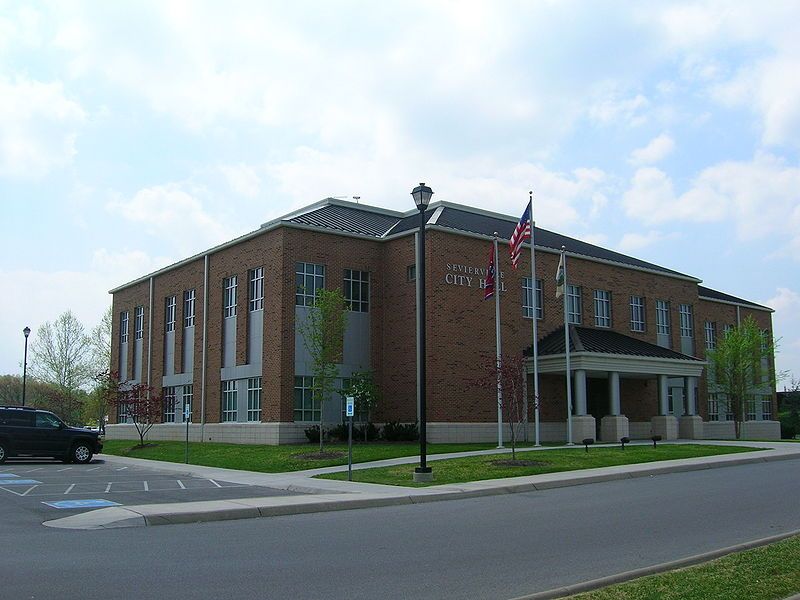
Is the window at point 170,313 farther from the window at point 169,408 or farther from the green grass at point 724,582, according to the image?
the green grass at point 724,582

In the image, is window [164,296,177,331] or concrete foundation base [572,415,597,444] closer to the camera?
concrete foundation base [572,415,597,444]

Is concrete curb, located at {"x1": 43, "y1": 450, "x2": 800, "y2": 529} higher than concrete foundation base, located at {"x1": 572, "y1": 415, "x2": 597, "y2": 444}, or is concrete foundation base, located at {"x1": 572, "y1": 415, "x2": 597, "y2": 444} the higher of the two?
concrete foundation base, located at {"x1": 572, "y1": 415, "x2": 597, "y2": 444}

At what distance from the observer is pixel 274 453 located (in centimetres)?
3069

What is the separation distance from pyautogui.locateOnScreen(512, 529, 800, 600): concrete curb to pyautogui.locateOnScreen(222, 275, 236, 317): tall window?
103ft

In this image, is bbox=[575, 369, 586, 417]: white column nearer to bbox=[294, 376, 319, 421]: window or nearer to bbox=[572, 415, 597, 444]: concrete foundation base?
bbox=[572, 415, 597, 444]: concrete foundation base

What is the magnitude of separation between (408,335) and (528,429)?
22.5ft

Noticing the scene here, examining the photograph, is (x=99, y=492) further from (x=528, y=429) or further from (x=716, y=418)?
(x=716, y=418)

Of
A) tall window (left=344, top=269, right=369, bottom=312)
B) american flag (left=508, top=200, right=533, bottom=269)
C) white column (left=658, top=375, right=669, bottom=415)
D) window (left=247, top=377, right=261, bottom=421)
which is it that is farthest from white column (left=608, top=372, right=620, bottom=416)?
window (left=247, top=377, right=261, bottom=421)

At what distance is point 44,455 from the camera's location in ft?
101

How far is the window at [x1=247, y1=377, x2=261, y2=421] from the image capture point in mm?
37156

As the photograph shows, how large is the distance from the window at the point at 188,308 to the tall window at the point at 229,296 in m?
4.17

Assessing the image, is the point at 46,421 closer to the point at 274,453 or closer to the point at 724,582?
the point at 274,453

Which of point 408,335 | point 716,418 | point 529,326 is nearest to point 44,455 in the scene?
point 408,335

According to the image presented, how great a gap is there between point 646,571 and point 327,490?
1203 centimetres
